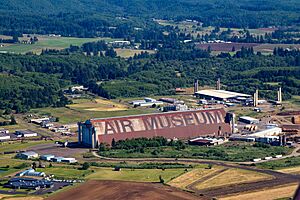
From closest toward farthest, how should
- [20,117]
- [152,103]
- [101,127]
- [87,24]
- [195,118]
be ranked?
[101,127]
[195,118]
[20,117]
[152,103]
[87,24]

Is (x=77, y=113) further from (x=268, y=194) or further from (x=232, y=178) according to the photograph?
(x=268, y=194)

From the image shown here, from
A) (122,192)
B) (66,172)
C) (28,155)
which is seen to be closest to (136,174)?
(66,172)

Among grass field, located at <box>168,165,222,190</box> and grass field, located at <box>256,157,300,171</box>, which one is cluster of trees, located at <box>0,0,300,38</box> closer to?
grass field, located at <box>256,157,300,171</box>

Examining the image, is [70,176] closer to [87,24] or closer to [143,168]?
[143,168]

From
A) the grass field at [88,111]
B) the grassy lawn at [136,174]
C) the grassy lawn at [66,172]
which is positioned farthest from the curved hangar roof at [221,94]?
the grassy lawn at [136,174]

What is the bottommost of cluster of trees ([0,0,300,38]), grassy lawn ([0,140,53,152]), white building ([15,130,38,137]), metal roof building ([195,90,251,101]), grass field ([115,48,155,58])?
grassy lawn ([0,140,53,152])

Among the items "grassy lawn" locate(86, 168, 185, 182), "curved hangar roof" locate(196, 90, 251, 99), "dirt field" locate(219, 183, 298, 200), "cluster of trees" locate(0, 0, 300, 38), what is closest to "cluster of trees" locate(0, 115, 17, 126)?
"grassy lawn" locate(86, 168, 185, 182)

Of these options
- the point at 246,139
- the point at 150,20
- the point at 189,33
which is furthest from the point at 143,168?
the point at 150,20
